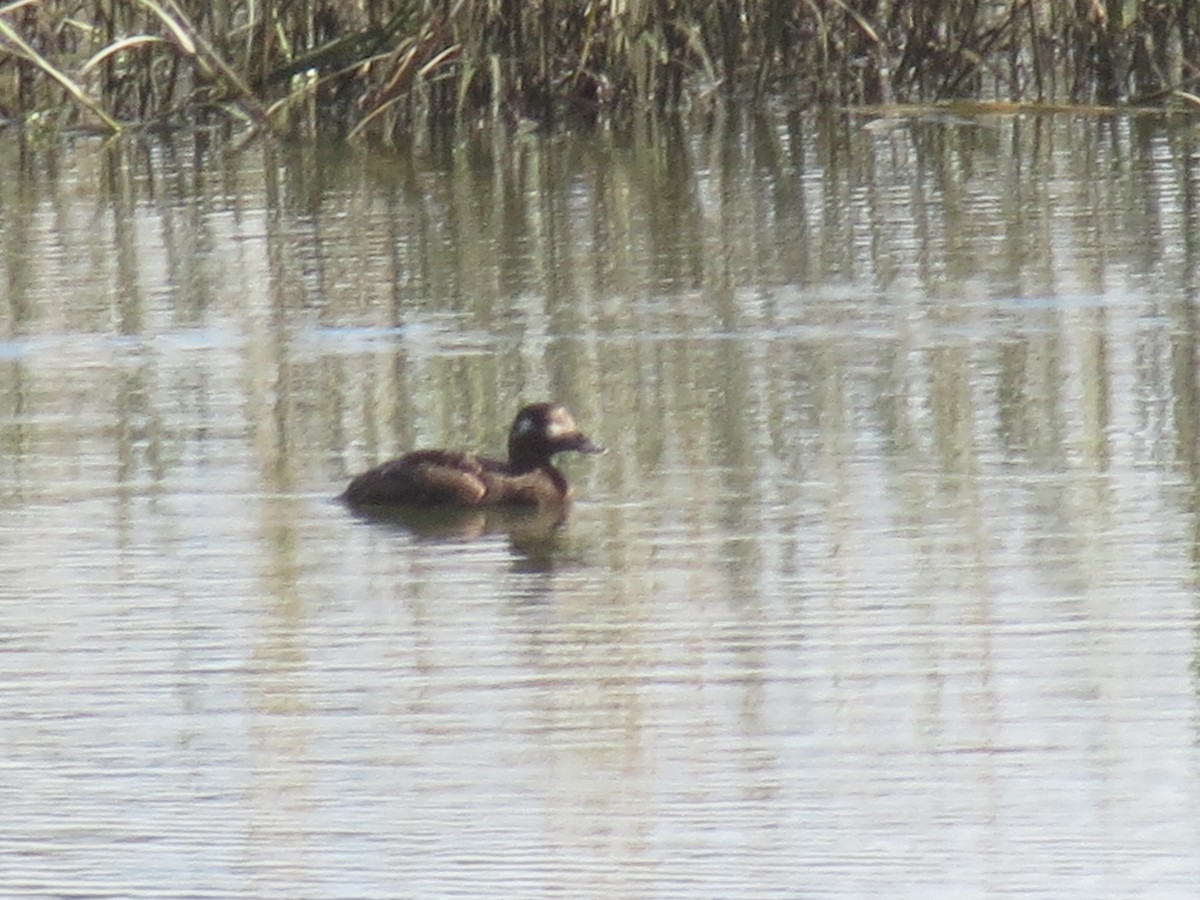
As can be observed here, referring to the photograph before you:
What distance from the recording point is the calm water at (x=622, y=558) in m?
4.72

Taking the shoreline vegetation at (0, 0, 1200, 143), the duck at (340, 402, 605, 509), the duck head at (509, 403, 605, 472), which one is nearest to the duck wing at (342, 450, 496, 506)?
the duck at (340, 402, 605, 509)

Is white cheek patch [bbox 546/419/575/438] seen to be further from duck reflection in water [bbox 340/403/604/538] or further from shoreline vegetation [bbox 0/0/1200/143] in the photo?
shoreline vegetation [bbox 0/0/1200/143]

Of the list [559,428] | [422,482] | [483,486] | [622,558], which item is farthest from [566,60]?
[622,558]

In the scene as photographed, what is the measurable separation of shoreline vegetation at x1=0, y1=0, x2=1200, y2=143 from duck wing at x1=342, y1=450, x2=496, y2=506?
769 cm

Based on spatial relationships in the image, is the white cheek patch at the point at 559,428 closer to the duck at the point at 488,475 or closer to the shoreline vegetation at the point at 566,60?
the duck at the point at 488,475

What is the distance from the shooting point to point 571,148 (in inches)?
615

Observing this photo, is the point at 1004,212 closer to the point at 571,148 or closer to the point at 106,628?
the point at 571,148

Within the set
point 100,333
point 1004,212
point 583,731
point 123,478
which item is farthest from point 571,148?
→ point 583,731

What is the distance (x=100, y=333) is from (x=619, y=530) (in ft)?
10.6

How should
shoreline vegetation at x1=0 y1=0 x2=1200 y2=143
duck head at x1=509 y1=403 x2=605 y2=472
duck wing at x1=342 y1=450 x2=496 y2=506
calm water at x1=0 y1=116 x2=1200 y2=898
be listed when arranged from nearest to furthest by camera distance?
calm water at x1=0 y1=116 x2=1200 y2=898 < duck wing at x1=342 y1=450 x2=496 y2=506 < duck head at x1=509 y1=403 x2=605 y2=472 < shoreline vegetation at x1=0 y1=0 x2=1200 y2=143

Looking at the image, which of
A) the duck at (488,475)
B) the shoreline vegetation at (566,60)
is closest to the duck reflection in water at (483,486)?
the duck at (488,475)

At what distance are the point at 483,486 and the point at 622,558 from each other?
0.83m

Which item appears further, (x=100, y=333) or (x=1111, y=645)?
(x=100, y=333)

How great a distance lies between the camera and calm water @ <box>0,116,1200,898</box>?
4.72m
